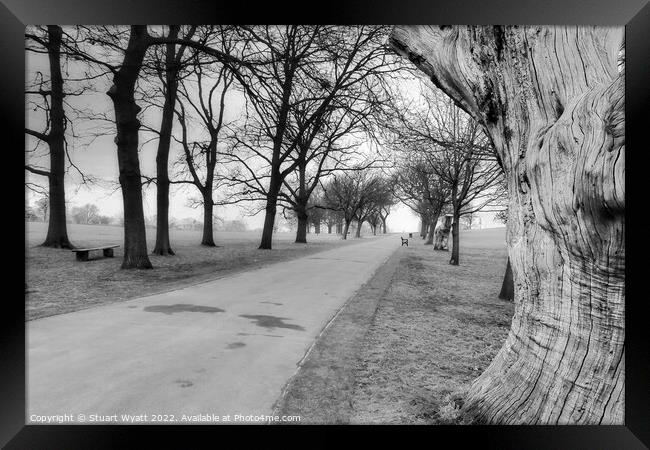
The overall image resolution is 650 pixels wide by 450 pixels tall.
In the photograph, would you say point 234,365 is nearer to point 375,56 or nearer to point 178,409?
point 178,409

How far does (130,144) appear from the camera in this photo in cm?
903

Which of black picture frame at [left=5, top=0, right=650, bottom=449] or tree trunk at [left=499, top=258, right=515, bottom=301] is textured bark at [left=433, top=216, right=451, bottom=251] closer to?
tree trunk at [left=499, top=258, right=515, bottom=301]

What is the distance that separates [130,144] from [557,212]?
9.75 metres

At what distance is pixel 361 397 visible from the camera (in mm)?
2783

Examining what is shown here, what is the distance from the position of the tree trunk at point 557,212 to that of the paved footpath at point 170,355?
1.83m

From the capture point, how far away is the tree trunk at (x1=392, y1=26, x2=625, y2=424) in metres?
2.05

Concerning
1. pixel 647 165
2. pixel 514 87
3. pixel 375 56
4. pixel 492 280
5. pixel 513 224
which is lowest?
pixel 492 280

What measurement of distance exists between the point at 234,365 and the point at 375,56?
797 centimetres

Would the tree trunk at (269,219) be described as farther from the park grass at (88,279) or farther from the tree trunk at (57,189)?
the tree trunk at (57,189)

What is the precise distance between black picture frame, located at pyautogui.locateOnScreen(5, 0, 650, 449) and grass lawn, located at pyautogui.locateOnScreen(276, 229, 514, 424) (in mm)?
240

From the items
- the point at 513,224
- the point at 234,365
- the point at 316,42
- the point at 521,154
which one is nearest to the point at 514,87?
the point at 521,154
